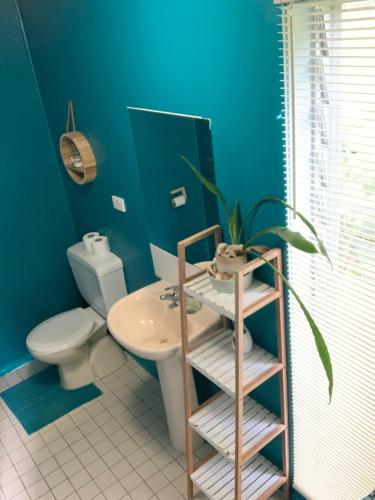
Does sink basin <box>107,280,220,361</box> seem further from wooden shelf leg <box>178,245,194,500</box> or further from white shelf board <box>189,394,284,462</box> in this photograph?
white shelf board <box>189,394,284,462</box>

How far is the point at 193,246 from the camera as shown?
204 centimetres

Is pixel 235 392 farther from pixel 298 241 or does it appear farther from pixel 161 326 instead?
pixel 161 326

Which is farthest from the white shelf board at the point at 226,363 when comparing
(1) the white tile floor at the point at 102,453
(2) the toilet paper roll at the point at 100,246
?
(2) the toilet paper roll at the point at 100,246

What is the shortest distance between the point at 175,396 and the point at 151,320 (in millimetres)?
382

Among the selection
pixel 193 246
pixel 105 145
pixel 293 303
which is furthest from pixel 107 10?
pixel 293 303

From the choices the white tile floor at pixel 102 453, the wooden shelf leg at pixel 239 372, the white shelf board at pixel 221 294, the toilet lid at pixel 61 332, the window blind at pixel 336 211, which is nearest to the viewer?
the window blind at pixel 336 211

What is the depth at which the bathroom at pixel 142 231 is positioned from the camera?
148 cm

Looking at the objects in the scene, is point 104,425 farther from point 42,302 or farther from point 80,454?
point 42,302

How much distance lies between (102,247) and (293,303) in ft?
4.83

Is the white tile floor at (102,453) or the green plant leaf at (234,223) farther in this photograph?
the white tile floor at (102,453)

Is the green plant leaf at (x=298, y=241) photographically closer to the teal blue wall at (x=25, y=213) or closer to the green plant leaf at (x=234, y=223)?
the green plant leaf at (x=234, y=223)

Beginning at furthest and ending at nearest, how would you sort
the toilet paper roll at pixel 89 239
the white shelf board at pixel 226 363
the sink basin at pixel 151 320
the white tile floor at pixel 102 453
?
the toilet paper roll at pixel 89 239, the white tile floor at pixel 102 453, the sink basin at pixel 151 320, the white shelf board at pixel 226 363

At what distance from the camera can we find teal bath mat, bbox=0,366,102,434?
278 cm

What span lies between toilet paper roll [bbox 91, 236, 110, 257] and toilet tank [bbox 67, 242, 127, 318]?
0.02 m
